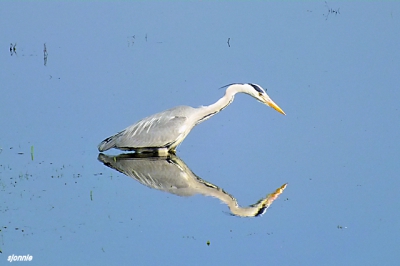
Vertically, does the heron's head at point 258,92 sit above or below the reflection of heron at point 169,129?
above

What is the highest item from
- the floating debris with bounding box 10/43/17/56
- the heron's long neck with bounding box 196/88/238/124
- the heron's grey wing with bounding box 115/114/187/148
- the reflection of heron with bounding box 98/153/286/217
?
the floating debris with bounding box 10/43/17/56

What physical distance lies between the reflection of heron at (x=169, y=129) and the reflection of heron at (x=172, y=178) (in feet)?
0.53

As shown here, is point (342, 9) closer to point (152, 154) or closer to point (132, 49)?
point (132, 49)

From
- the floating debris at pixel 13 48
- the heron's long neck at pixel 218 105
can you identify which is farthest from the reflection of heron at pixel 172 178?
the floating debris at pixel 13 48

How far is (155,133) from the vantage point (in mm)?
11742

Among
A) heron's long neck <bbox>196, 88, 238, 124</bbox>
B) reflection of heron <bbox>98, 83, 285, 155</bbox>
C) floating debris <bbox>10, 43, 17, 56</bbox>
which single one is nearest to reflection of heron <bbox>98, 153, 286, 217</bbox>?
reflection of heron <bbox>98, 83, 285, 155</bbox>

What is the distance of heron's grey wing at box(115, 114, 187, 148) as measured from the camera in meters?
11.7

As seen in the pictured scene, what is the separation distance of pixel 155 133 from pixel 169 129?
0.69 ft

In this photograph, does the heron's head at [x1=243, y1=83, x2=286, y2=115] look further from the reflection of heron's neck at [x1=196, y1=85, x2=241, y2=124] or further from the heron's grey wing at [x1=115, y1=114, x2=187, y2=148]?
the heron's grey wing at [x1=115, y1=114, x2=187, y2=148]

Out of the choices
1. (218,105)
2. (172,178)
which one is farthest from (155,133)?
(172,178)

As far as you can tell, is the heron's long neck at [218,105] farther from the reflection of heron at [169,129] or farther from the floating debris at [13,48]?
the floating debris at [13,48]

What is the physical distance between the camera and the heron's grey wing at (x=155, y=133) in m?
11.7

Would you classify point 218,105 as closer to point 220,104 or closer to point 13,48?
point 220,104

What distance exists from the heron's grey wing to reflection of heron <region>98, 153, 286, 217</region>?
194 mm
